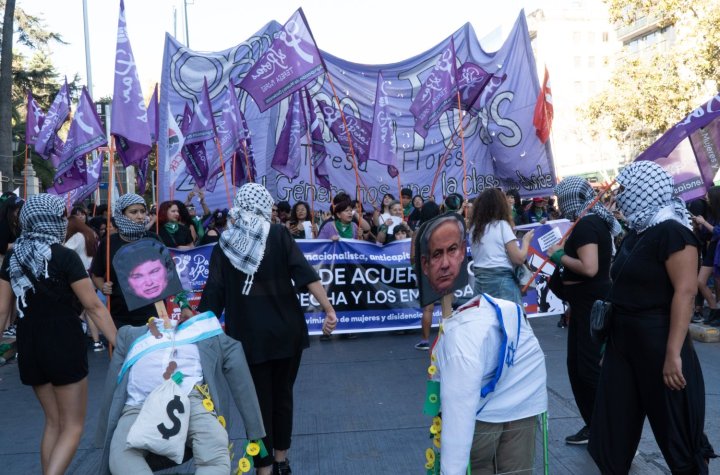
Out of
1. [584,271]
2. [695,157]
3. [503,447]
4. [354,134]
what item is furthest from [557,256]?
[354,134]

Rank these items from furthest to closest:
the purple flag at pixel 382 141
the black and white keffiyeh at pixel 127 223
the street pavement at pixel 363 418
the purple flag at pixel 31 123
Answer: the purple flag at pixel 31 123 → the purple flag at pixel 382 141 → the black and white keffiyeh at pixel 127 223 → the street pavement at pixel 363 418

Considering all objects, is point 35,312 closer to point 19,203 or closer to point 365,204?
point 19,203

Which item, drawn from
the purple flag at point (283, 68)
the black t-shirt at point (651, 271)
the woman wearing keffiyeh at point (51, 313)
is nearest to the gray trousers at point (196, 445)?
the woman wearing keffiyeh at point (51, 313)

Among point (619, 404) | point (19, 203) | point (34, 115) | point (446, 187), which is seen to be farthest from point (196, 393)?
point (34, 115)

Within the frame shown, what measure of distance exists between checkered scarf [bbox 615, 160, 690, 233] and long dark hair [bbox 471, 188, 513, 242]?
2149 mm

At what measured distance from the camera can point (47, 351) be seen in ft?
13.9

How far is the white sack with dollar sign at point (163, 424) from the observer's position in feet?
9.87

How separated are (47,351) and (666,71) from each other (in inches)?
798

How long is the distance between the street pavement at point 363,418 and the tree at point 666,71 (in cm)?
1273

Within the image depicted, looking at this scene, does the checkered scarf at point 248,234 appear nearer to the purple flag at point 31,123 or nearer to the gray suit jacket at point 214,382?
the gray suit jacket at point 214,382

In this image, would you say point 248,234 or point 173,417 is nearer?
point 173,417

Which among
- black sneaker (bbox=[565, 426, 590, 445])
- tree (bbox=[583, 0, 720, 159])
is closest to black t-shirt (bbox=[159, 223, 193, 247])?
black sneaker (bbox=[565, 426, 590, 445])

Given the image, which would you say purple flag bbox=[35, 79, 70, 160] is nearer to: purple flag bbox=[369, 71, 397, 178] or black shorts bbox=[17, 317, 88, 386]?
purple flag bbox=[369, 71, 397, 178]

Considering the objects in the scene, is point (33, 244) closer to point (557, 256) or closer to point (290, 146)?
point (557, 256)
